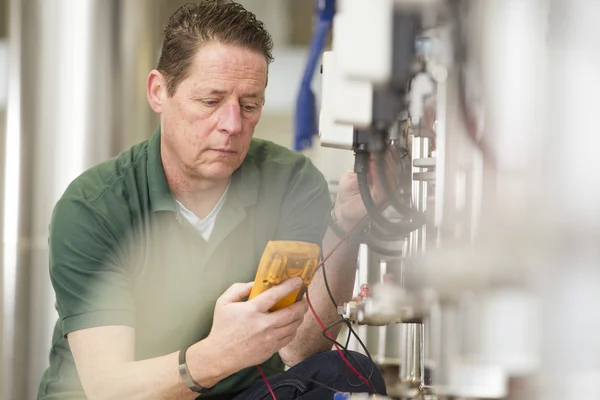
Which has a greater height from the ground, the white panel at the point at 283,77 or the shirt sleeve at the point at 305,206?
the white panel at the point at 283,77

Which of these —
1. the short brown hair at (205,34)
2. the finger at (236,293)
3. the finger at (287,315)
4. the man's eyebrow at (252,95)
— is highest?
the short brown hair at (205,34)

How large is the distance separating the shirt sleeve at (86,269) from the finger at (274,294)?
302 millimetres

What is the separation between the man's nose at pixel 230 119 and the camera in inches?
53.6

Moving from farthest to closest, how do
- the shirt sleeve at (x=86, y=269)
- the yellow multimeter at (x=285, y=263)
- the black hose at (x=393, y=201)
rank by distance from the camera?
the shirt sleeve at (x=86, y=269) → the yellow multimeter at (x=285, y=263) → the black hose at (x=393, y=201)

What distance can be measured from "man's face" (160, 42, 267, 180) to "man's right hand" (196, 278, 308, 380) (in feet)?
0.95

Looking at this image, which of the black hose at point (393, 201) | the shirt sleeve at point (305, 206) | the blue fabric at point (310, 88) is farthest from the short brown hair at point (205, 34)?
the black hose at point (393, 201)

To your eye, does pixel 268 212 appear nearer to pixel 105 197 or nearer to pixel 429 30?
pixel 105 197

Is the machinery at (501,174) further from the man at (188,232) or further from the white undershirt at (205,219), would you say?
the white undershirt at (205,219)

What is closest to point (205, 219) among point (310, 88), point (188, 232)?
point (188, 232)

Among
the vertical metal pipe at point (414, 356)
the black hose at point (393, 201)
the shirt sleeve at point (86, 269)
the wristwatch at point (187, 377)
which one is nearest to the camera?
the black hose at point (393, 201)

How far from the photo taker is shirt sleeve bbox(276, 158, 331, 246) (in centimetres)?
149

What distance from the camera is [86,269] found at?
136 cm

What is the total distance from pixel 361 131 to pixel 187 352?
48 centimetres

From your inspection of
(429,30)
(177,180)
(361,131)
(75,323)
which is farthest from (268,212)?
(429,30)
